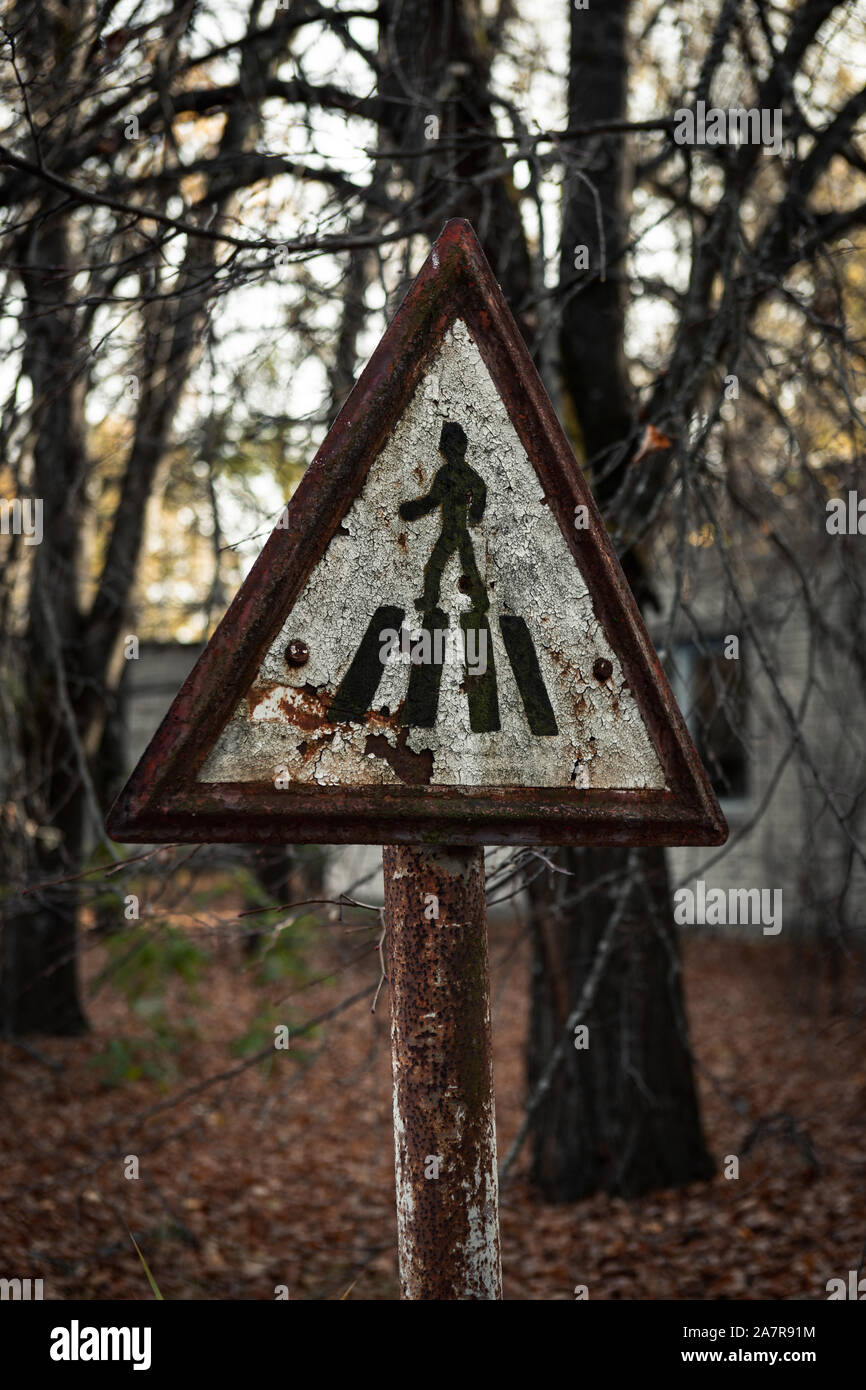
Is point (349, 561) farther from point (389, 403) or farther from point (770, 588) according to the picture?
point (770, 588)

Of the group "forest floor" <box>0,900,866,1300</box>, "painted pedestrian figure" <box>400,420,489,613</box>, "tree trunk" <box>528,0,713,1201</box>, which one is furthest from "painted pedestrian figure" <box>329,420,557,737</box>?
"tree trunk" <box>528,0,713,1201</box>

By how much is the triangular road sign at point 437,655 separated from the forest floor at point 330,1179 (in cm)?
156

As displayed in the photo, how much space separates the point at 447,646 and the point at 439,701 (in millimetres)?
77

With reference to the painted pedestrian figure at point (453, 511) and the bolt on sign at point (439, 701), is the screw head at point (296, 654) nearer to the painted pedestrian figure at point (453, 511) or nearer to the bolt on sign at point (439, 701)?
the bolt on sign at point (439, 701)

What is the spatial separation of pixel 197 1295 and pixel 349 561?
12.8 ft

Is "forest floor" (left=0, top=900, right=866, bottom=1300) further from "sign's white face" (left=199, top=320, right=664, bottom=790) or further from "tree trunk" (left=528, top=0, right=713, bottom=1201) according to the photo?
"sign's white face" (left=199, top=320, right=664, bottom=790)

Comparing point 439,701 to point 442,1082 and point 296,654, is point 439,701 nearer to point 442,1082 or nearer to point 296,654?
point 296,654

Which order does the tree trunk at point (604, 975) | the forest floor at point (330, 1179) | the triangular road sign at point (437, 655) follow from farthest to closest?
1. the tree trunk at point (604, 975)
2. the forest floor at point (330, 1179)
3. the triangular road sign at point (437, 655)

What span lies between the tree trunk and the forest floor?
20 cm

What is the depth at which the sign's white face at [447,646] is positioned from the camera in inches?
52.3

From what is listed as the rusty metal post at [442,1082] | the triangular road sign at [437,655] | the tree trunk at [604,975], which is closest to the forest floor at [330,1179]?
the tree trunk at [604,975]

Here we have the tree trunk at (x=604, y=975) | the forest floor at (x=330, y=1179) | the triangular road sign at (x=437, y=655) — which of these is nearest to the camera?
the triangular road sign at (x=437, y=655)

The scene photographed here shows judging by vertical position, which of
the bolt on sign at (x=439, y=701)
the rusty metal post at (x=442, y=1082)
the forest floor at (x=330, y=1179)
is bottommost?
the forest floor at (x=330, y=1179)

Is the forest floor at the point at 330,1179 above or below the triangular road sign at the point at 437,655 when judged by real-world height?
below
